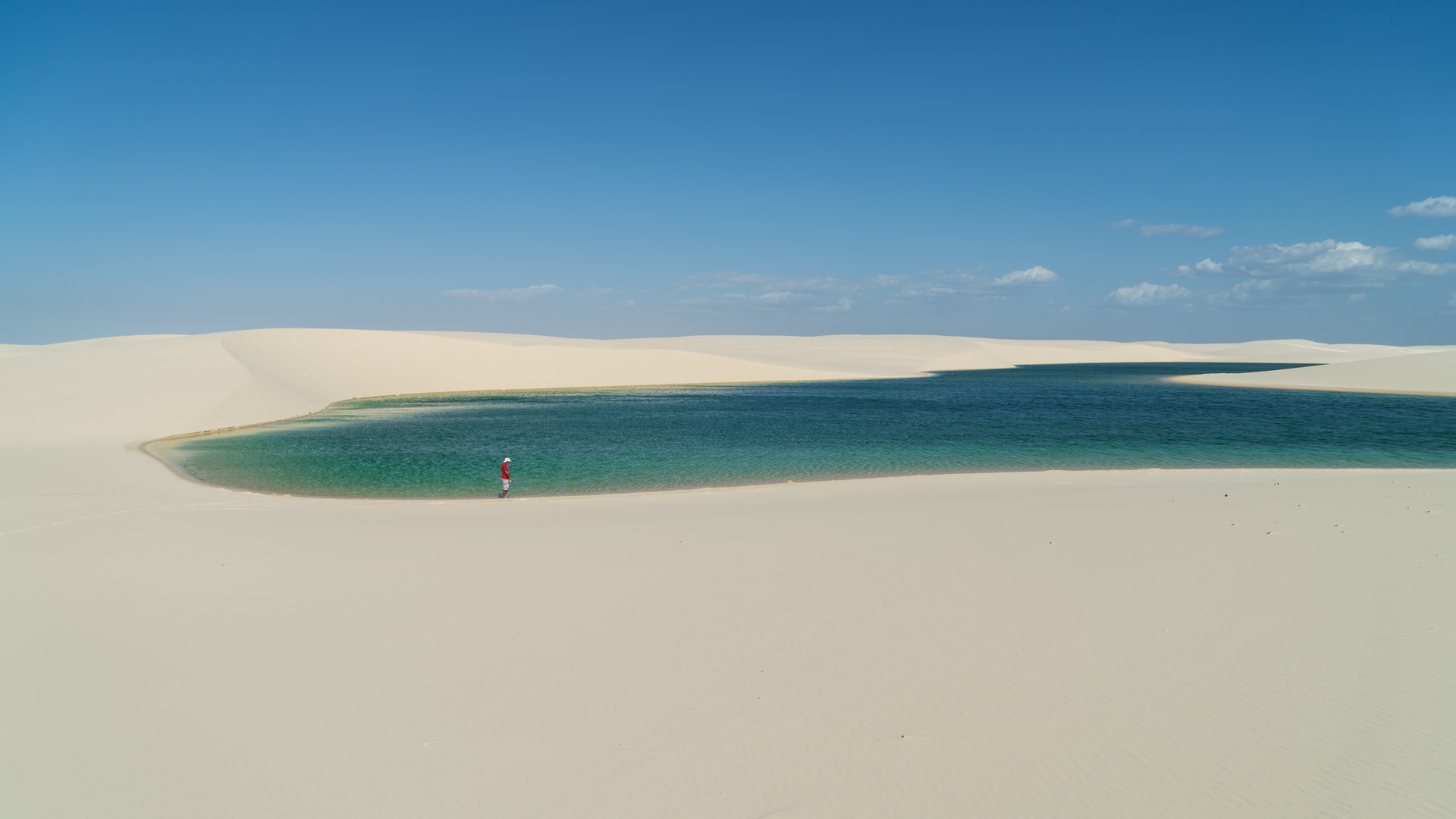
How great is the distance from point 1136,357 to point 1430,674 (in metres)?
156

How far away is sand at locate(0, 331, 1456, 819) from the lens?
3951mm

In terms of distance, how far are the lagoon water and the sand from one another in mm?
5341

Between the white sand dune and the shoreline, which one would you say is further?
the white sand dune

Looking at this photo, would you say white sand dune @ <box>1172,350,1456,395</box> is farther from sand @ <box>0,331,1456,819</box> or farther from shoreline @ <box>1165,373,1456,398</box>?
sand @ <box>0,331,1456,819</box>

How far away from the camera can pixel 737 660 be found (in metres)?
5.62

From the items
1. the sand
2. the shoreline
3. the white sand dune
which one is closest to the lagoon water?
the shoreline

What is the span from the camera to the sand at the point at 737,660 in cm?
395

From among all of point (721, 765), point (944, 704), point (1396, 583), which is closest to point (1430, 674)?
point (1396, 583)

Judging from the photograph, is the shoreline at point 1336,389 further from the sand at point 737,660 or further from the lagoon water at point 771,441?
the sand at point 737,660

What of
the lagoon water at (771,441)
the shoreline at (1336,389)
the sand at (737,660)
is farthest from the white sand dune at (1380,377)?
the sand at (737,660)

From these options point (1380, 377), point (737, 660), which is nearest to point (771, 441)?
point (737, 660)

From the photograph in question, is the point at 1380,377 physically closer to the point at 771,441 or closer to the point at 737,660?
the point at 771,441

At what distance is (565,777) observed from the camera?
4.02 m

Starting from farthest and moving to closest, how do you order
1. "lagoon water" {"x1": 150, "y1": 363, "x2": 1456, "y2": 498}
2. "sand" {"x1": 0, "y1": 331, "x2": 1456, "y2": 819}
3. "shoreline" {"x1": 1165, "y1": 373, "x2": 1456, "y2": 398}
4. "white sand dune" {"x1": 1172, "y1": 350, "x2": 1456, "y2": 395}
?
"white sand dune" {"x1": 1172, "y1": 350, "x2": 1456, "y2": 395} → "shoreline" {"x1": 1165, "y1": 373, "x2": 1456, "y2": 398} → "lagoon water" {"x1": 150, "y1": 363, "x2": 1456, "y2": 498} → "sand" {"x1": 0, "y1": 331, "x2": 1456, "y2": 819}
